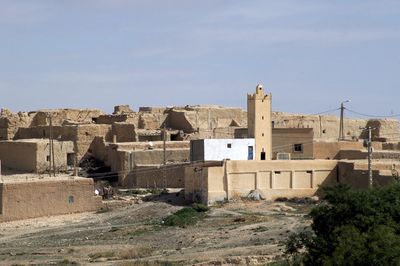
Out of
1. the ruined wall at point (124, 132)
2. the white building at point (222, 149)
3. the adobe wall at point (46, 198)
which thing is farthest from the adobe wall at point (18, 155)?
the white building at point (222, 149)

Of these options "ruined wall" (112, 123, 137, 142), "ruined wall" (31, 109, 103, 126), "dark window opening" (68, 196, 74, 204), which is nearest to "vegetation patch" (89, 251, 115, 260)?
"dark window opening" (68, 196, 74, 204)

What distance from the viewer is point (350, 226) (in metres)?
21.2

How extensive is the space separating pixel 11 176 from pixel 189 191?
7817mm

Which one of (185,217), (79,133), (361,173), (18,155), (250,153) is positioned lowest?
(185,217)

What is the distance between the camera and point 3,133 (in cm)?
4825

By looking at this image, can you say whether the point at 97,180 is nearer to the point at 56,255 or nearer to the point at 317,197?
the point at 317,197

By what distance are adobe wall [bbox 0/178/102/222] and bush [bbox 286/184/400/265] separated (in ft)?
46.0

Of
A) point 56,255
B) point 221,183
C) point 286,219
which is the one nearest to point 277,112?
point 221,183

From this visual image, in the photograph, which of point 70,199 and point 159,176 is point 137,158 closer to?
point 159,176

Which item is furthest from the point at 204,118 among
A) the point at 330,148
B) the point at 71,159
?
the point at 330,148

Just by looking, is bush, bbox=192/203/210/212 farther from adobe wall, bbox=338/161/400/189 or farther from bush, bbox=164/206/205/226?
adobe wall, bbox=338/161/400/189

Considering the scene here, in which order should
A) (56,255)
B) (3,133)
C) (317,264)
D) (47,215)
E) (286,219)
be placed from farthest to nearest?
(3,133), (47,215), (286,219), (56,255), (317,264)

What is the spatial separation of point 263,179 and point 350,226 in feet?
51.5

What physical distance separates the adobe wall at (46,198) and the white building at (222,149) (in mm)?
4955
